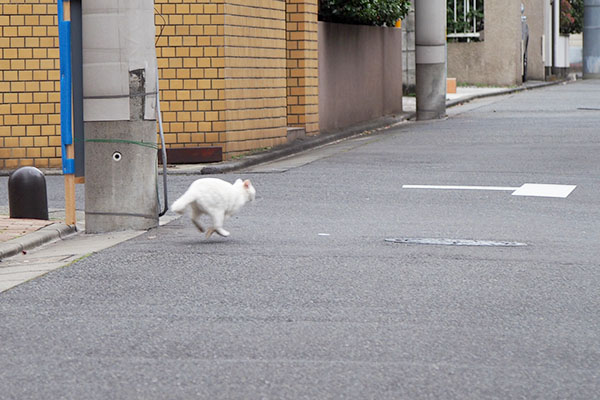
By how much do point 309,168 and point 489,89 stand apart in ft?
85.0

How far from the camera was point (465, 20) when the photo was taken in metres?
43.0

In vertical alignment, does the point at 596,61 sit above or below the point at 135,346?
above

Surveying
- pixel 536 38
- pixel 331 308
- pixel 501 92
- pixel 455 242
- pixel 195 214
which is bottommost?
pixel 331 308

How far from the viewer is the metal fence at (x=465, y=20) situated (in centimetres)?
4284

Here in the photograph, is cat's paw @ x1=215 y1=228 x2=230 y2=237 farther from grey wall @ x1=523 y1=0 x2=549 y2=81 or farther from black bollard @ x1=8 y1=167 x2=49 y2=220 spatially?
grey wall @ x1=523 y1=0 x2=549 y2=81

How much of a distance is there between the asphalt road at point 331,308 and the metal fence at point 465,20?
30644 millimetres

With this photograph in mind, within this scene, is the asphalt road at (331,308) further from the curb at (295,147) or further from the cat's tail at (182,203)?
the curb at (295,147)

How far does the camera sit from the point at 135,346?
611 cm

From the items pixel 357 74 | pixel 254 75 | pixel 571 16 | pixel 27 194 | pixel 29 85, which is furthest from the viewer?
pixel 571 16

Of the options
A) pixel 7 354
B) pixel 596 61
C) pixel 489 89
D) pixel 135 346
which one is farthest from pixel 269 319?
pixel 596 61

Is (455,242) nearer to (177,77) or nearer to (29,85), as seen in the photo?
(177,77)

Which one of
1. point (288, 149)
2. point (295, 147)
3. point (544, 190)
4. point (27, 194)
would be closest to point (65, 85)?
point (27, 194)

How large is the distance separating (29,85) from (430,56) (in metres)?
11.6

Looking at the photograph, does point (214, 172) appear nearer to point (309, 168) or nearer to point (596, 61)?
point (309, 168)
